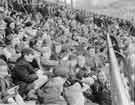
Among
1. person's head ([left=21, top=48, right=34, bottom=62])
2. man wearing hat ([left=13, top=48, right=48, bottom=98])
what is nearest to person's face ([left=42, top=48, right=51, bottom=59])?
person's head ([left=21, top=48, right=34, bottom=62])

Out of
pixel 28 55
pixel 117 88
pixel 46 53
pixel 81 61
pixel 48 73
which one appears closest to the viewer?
pixel 117 88

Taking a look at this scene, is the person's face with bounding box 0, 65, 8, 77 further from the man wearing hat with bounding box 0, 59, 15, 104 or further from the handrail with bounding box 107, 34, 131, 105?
the handrail with bounding box 107, 34, 131, 105

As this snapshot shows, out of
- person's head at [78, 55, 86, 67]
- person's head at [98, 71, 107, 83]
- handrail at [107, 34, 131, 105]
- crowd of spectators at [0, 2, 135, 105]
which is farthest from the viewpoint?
person's head at [78, 55, 86, 67]

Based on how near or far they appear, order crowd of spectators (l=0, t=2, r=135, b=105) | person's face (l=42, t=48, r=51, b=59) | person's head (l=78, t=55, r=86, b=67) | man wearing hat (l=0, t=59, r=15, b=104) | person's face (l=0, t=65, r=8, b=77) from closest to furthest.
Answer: man wearing hat (l=0, t=59, r=15, b=104), crowd of spectators (l=0, t=2, r=135, b=105), person's face (l=0, t=65, r=8, b=77), person's head (l=78, t=55, r=86, b=67), person's face (l=42, t=48, r=51, b=59)

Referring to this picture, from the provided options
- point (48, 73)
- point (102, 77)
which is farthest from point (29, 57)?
point (102, 77)

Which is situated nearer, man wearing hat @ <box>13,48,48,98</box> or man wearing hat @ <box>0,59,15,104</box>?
man wearing hat @ <box>0,59,15,104</box>

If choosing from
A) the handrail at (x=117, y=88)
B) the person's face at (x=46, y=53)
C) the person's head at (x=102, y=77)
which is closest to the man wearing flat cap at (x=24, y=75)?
the person's face at (x=46, y=53)

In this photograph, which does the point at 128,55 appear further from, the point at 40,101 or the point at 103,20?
the point at 103,20

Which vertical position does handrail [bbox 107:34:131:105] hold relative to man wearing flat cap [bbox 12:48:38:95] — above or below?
above

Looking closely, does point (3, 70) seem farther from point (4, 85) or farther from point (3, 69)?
point (4, 85)

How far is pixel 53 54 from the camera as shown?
2.93 m

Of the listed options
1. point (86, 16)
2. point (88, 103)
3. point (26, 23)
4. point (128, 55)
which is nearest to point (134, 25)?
point (86, 16)

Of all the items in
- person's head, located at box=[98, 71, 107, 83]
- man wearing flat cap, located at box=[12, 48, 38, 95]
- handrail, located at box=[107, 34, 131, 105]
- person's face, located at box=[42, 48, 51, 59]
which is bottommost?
person's head, located at box=[98, 71, 107, 83]

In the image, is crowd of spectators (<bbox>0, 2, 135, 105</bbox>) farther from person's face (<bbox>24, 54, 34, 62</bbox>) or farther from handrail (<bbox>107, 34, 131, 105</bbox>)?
handrail (<bbox>107, 34, 131, 105</bbox>)
